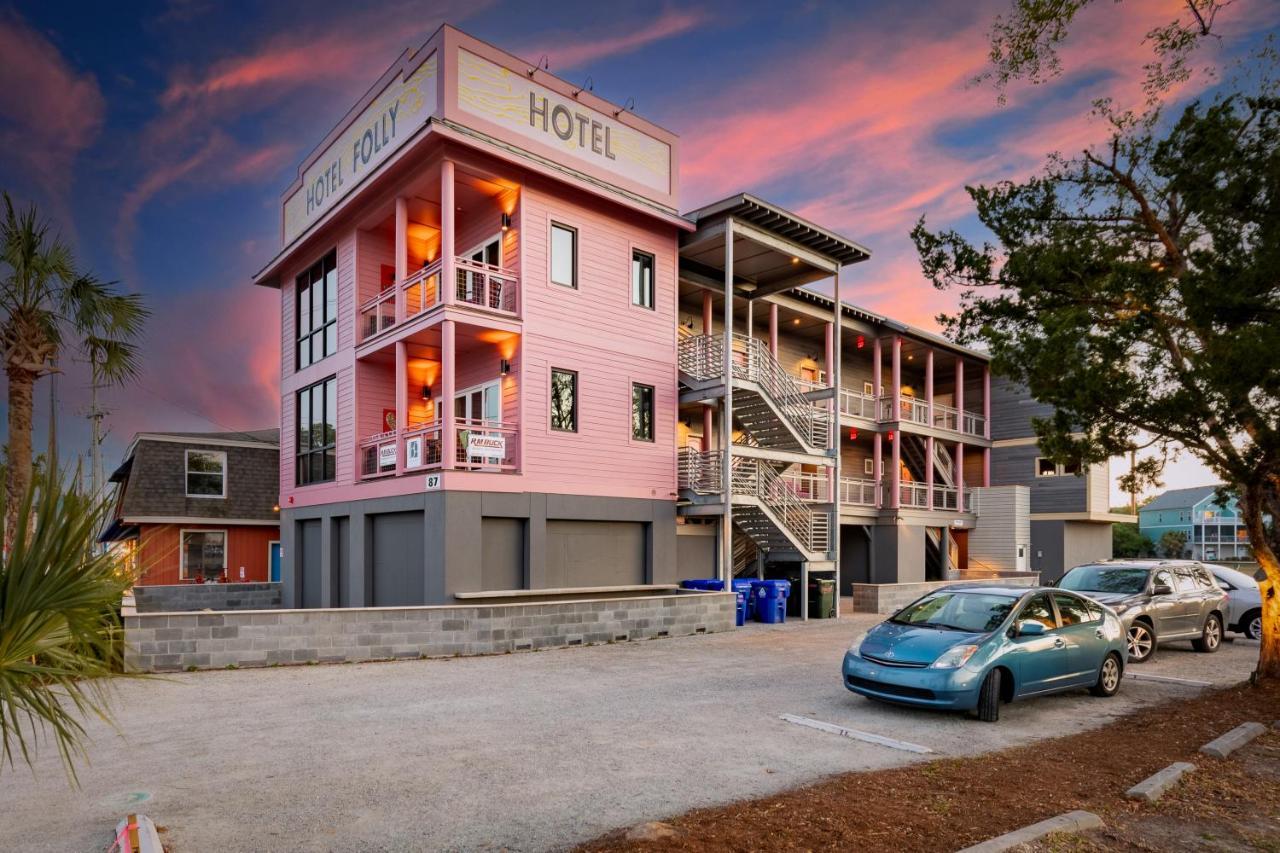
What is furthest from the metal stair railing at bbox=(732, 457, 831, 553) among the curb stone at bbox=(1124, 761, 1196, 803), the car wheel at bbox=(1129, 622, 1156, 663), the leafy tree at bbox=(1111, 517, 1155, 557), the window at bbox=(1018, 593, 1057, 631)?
the leafy tree at bbox=(1111, 517, 1155, 557)

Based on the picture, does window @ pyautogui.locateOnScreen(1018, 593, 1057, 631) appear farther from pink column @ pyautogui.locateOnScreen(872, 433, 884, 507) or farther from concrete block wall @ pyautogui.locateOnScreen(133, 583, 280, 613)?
pink column @ pyautogui.locateOnScreen(872, 433, 884, 507)

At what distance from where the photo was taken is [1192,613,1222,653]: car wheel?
1512cm

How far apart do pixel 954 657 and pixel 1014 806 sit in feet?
10.6

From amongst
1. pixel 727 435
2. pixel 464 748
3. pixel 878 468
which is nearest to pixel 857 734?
pixel 464 748

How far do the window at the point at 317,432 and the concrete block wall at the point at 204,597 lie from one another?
341 cm

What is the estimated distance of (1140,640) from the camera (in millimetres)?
14047

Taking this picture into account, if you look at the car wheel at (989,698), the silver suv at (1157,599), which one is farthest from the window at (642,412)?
the car wheel at (989,698)

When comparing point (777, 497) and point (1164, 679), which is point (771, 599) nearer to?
point (777, 497)

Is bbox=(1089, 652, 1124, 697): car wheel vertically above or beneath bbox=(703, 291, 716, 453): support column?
beneath

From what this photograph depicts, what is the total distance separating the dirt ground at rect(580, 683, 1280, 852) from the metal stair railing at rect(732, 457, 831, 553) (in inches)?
519

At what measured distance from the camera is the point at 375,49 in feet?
66.7

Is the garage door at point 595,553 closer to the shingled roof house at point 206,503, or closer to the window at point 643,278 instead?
the window at point 643,278

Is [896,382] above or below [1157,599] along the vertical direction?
above

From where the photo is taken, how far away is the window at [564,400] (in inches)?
734
